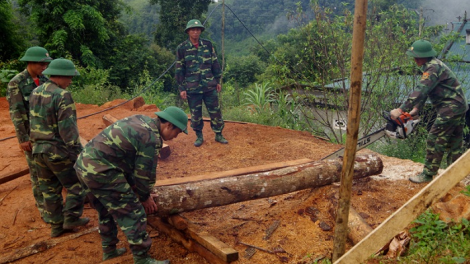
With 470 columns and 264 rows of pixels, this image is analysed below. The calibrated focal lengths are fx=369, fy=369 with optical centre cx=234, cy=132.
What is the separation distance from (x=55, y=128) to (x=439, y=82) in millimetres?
4473

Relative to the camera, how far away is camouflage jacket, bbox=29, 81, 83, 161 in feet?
11.9

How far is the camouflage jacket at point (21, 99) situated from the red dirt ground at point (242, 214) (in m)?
1.08

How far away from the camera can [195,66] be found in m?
6.38

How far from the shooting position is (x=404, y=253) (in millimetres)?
3217

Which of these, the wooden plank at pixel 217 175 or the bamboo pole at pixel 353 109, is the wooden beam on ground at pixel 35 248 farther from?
the bamboo pole at pixel 353 109

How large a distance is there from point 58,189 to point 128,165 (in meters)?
1.18

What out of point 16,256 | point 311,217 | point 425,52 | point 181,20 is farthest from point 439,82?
point 181,20

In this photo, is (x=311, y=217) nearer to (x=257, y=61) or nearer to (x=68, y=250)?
(x=68, y=250)

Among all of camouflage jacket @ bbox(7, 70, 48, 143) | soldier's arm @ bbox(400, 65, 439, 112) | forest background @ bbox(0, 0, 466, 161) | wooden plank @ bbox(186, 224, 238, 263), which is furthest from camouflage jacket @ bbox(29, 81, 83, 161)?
forest background @ bbox(0, 0, 466, 161)

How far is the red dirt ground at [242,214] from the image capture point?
12.0ft

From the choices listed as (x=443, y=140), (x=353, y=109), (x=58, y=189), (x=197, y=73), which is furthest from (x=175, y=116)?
(x=443, y=140)

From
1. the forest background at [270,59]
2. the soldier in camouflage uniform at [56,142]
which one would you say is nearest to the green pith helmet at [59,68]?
the soldier in camouflage uniform at [56,142]

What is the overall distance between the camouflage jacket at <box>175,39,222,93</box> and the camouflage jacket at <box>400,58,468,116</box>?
3.23m

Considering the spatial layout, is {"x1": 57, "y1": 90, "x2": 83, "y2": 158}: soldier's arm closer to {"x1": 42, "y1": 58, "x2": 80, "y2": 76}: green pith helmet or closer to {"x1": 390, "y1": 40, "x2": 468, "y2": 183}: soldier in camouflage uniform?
{"x1": 42, "y1": 58, "x2": 80, "y2": 76}: green pith helmet
